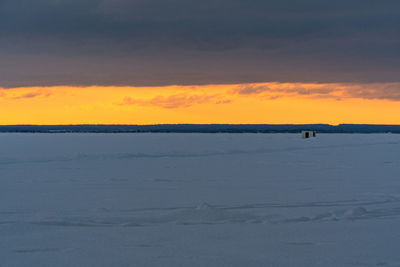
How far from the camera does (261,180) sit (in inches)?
587

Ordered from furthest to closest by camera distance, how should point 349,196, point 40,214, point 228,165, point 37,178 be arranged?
point 228,165 → point 37,178 → point 349,196 → point 40,214

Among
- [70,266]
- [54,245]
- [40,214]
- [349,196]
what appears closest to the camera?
[70,266]

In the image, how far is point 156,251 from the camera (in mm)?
6676

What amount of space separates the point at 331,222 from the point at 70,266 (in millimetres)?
4330

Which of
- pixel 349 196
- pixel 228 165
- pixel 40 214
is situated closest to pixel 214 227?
pixel 40 214

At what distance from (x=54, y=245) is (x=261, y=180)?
8.67 meters

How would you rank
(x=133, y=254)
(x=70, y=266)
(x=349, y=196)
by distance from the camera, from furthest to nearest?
(x=349, y=196), (x=133, y=254), (x=70, y=266)

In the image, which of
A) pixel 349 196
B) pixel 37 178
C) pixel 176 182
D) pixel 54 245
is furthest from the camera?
pixel 37 178

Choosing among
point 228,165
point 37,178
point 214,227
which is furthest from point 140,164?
point 214,227

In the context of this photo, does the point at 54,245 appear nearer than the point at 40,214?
Yes

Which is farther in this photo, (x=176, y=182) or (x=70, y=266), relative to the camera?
(x=176, y=182)

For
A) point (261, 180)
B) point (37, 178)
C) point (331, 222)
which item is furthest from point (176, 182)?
point (331, 222)

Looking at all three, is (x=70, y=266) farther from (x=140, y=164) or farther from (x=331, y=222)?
(x=140, y=164)

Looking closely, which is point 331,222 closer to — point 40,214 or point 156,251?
point 156,251
